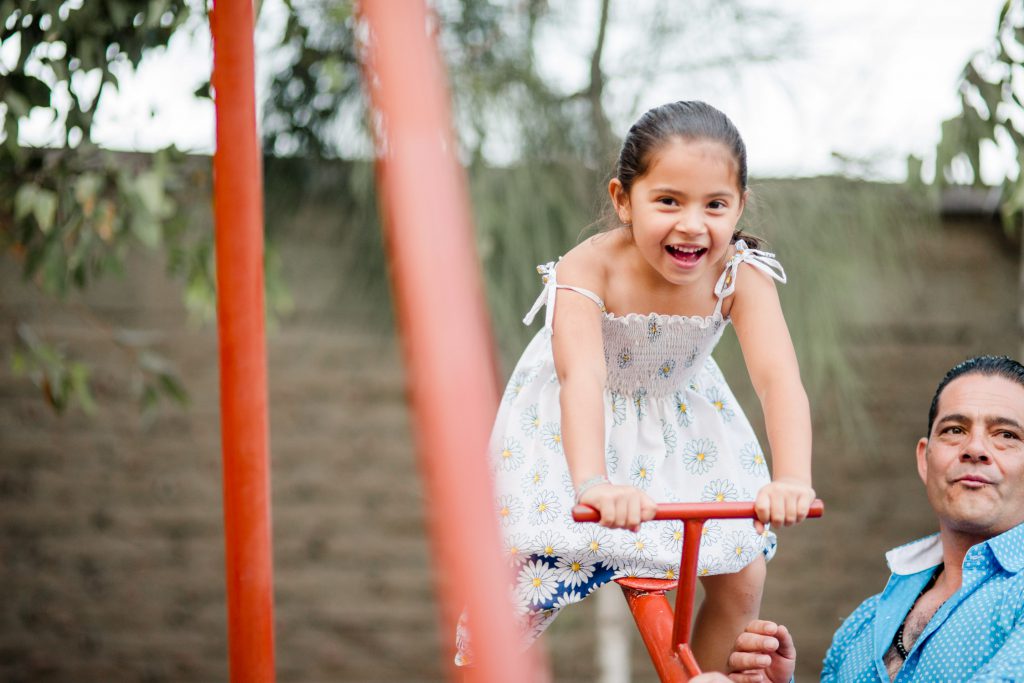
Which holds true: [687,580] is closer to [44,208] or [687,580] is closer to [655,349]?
[655,349]

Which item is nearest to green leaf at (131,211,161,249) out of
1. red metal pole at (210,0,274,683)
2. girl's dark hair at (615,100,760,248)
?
red metal pole at (210,0,274,683)

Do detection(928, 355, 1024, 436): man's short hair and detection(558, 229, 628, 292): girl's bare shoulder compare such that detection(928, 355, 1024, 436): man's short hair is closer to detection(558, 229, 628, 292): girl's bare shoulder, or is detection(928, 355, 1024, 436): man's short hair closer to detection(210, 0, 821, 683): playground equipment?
detection(558, 229, 628, 292): girl's bare shoulder

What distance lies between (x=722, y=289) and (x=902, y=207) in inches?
92.4

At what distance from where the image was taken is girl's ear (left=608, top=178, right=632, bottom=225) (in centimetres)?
166

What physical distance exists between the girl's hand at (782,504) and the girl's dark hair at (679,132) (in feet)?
1.45

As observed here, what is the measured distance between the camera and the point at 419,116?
2.57 ft

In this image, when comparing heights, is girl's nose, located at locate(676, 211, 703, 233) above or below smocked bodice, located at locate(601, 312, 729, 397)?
above

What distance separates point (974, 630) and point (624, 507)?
67 centimetres

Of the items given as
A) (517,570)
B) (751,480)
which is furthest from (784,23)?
(517,570)

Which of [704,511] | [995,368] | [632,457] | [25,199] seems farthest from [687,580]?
[25,199]

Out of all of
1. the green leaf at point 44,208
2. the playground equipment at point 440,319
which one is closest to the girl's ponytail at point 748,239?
the playground equipment at point 440,319

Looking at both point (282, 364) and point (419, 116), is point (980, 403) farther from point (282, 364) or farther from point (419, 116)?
point (282, 364)

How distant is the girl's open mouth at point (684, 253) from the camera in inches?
61.6

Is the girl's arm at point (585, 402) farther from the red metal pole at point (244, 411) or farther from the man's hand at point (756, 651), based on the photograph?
the red metal pole at point (244, 411)
